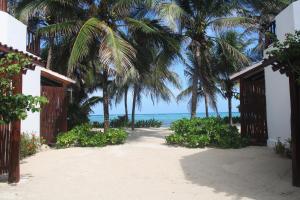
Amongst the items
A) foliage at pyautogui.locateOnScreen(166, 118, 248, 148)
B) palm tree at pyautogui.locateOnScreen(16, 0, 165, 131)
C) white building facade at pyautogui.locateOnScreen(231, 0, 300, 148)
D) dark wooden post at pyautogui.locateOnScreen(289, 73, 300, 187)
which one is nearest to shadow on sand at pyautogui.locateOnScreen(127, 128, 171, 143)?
palm tree at pyautogui.locateOnScreen(16, 0, 165, 131)

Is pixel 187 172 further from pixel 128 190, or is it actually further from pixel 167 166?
pixel 128 190

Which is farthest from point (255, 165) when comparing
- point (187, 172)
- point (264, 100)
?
point (264, 100)

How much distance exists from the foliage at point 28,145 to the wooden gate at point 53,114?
4.25ft

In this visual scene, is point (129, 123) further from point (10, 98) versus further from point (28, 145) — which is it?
point (10, 98)

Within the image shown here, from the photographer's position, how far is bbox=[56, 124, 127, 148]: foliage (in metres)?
14.1

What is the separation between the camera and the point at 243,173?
9.19 m

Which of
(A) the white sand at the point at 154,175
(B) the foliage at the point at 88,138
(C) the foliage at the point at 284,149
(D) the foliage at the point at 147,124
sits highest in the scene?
(D) the foliage at the point at 147,124

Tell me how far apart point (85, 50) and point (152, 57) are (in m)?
3.92

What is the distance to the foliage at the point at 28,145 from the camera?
1169 cm

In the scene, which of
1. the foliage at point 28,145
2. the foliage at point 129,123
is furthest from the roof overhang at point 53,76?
the foliage at point 129,123

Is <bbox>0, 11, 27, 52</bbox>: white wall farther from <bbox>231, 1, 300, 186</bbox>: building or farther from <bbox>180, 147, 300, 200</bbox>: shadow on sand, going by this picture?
<bbox>231, 1, 300, 186</bbox>: building

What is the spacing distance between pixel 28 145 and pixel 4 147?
353cm

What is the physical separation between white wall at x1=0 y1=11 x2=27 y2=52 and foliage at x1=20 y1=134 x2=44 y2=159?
3.00m

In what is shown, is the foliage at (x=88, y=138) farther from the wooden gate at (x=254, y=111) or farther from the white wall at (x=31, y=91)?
the wooden gate at (x=254, y=111)
